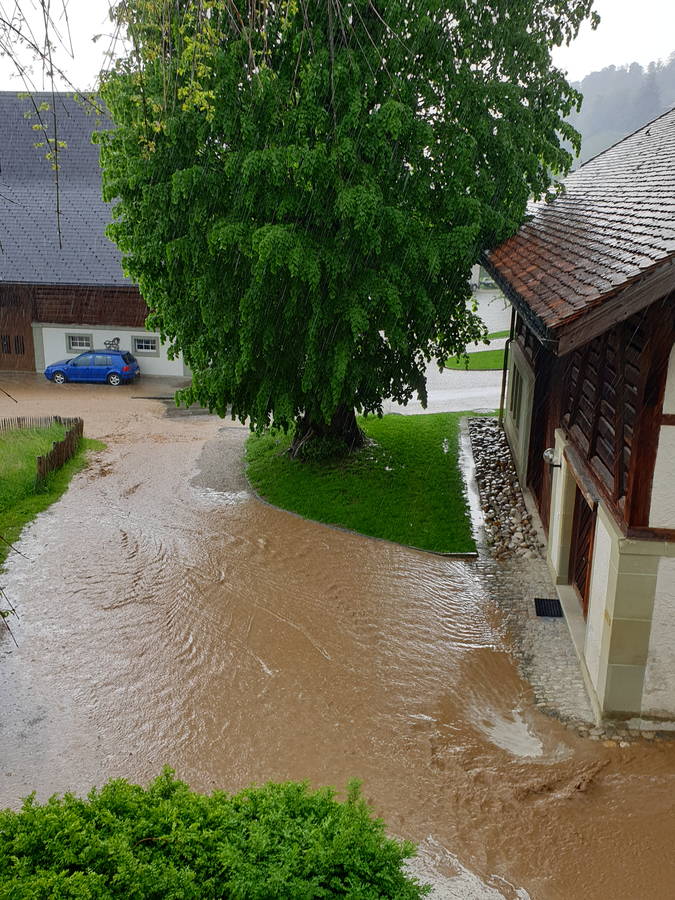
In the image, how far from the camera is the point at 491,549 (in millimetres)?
13266

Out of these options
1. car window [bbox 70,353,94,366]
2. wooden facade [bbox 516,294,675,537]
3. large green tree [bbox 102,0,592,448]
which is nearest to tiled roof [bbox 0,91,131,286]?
car window [bbox 70,353,94,366]

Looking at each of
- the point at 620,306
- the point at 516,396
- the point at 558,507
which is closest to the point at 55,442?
the point at 516,396

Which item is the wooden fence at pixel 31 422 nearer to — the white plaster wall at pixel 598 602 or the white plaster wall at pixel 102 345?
the white plaster wall at pixel 102 345

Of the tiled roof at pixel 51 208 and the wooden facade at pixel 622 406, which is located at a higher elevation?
the tiled roof at pixel 51 208

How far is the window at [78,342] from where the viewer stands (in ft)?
87.8

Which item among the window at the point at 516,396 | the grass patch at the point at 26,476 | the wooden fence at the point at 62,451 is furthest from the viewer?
the window at the point at 516,396

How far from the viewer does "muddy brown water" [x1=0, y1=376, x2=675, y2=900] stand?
7.00 m

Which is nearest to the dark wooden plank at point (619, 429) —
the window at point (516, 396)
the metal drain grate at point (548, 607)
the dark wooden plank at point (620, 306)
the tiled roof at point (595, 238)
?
the tiled roof at point (595, 238)

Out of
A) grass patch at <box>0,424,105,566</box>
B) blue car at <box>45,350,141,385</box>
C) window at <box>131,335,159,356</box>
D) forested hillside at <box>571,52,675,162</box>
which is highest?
forested hillside at <box>571,52,675,162</box>

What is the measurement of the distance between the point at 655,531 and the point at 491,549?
5788mm

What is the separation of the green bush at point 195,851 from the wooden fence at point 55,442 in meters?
12.0

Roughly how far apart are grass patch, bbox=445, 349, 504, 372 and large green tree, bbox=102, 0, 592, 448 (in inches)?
590

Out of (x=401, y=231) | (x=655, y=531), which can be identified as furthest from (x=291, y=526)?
(x=655, y=531)

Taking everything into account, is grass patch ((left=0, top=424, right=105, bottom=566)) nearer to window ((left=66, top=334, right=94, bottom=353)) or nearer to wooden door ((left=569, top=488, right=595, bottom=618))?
window ((left=66, top=334, right=94, bottom=353))
